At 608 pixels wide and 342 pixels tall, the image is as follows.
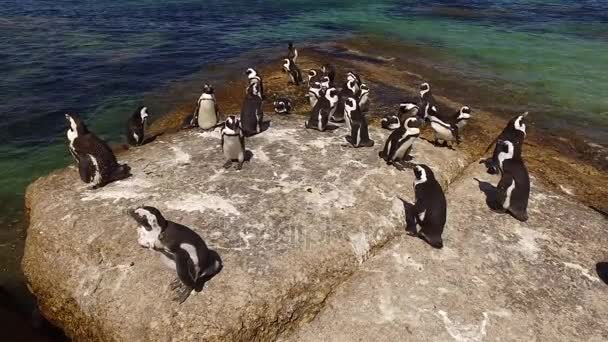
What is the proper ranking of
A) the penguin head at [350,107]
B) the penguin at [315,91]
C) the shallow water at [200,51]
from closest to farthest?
1. the penguin head at [350,107]
2. the penguin at [315,91]
3. the shallow water at [200,51]

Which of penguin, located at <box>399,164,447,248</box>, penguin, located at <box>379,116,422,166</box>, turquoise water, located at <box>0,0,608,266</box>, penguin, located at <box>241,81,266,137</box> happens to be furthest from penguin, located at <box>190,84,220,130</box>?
penguin, located at <box>399,164,447,248</box>

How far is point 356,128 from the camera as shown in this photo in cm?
1012

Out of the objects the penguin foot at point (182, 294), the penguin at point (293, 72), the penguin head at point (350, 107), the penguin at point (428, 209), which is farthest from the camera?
the penguin at point (293, 72)

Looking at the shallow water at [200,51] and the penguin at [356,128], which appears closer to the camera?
the penguin at [356,128]

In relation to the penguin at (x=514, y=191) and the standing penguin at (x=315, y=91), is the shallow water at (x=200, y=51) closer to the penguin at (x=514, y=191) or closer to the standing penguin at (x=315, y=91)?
the standing penguin at (x=315, y=91)

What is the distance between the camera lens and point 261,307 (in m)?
6.18

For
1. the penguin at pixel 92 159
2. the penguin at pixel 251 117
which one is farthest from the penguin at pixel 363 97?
the penguin at pixel 92 159

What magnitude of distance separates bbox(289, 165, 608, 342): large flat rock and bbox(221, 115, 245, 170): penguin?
348 centimetres

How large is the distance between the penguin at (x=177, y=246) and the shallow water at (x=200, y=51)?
4.28 meters

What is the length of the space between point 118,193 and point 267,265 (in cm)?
333

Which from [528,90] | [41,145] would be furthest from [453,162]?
[41,145]

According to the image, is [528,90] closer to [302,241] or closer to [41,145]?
[302,241]

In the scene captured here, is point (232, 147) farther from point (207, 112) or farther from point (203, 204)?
point (207, 112)

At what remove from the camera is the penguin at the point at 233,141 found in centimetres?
893
